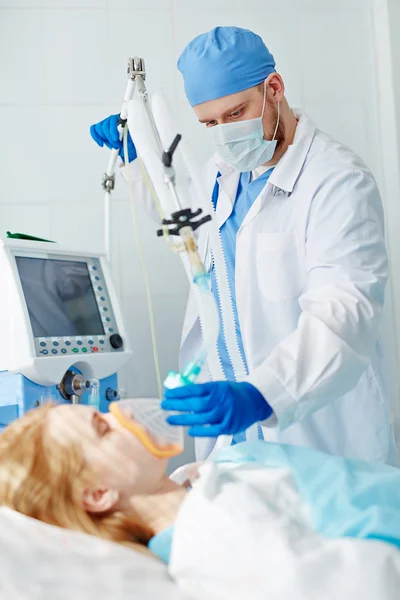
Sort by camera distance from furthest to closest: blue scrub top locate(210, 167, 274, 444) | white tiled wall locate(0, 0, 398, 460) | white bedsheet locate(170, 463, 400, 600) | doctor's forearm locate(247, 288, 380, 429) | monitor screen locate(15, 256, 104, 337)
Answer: white tiled wall locate(0, 0, 398, 460) < blue scrub top locate(210, 167, 274, 444) < monitor screen locate(15, 256, 104, 337) < doctor's forearm locate(247, 288, 380, 429) < white bedsheet locate(170, 463, 400, 600)

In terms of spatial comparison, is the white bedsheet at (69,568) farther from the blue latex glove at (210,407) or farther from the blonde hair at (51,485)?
the blue latex glove at (210,407)

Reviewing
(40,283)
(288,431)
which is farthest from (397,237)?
(40,283)

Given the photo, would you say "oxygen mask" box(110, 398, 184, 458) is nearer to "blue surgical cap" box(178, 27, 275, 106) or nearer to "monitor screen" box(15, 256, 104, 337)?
"monitor screen" box(15, 256, 104, 337)

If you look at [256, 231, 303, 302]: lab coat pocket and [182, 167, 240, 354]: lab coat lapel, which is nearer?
[256, 231, 303, 302]: lab coat pocket

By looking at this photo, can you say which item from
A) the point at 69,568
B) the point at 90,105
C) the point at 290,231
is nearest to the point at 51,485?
the point at 69,568

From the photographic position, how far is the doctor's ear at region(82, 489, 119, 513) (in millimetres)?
1235

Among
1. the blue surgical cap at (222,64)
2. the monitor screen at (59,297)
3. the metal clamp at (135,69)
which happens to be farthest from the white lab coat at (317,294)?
the metal clamp at (135,69)

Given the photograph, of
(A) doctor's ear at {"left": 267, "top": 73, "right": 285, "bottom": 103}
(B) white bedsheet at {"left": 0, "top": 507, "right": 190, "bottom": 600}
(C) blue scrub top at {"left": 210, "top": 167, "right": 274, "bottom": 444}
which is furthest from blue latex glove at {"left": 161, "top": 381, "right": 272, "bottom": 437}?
(A) doctor's ear at {"left": 267, "top": 73, "right": 285, "bottom": 103}

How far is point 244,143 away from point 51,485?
1119mm

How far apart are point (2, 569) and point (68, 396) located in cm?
97

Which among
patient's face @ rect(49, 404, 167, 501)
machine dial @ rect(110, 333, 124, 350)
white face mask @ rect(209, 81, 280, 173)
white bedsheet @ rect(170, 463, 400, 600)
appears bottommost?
white bedsheet @ rect(170, 463, 400, 600)

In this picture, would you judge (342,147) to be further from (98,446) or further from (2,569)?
(2,569)

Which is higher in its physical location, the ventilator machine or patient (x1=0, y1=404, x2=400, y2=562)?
the ventilator machine

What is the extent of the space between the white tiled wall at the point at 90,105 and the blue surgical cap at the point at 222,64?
729 mm
